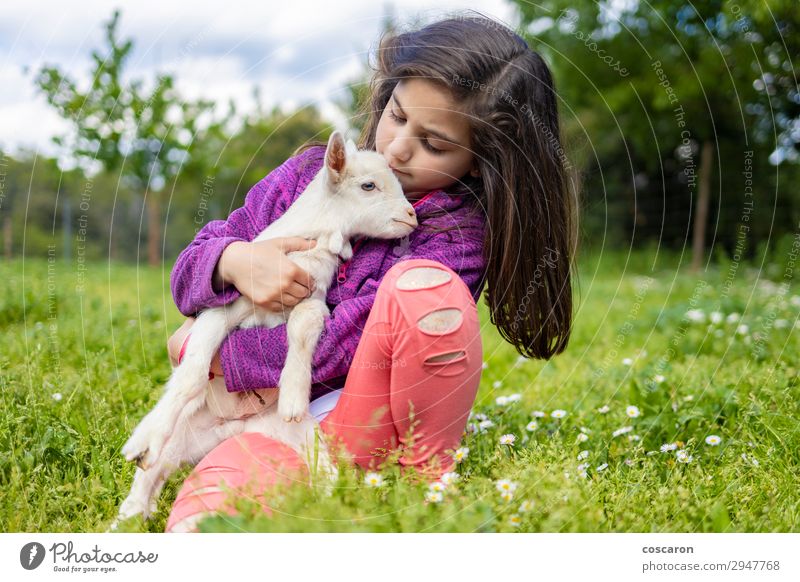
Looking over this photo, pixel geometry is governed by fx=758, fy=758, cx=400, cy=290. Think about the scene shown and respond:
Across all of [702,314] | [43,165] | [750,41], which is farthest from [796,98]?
[43,165]

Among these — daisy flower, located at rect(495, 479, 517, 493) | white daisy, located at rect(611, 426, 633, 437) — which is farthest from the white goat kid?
white daisy, located at rect(611, 426, 633, 437)

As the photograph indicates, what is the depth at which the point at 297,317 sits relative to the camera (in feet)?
7.09

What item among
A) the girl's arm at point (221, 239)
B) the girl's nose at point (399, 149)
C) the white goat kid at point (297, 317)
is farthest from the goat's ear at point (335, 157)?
the girl's arm at point (221, 239)

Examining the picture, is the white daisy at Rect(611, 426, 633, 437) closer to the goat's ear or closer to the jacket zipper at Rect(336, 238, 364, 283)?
the jacket zipper at Rect(336, 238, 364, 283)

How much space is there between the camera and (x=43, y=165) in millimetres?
8562

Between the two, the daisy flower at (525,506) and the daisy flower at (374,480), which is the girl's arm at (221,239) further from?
the daisy flower at (525,506)

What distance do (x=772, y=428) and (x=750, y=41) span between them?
4.23m

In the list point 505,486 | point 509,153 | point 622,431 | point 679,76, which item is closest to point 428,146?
point 509,153

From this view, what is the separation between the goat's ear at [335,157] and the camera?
2.13 m

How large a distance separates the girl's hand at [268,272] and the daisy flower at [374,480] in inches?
21.9

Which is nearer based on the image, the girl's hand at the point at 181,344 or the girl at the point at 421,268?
the girl at the point at 421,268

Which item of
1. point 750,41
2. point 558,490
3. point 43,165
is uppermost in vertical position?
point 750,41

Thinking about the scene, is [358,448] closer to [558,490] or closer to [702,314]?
[558,490]
